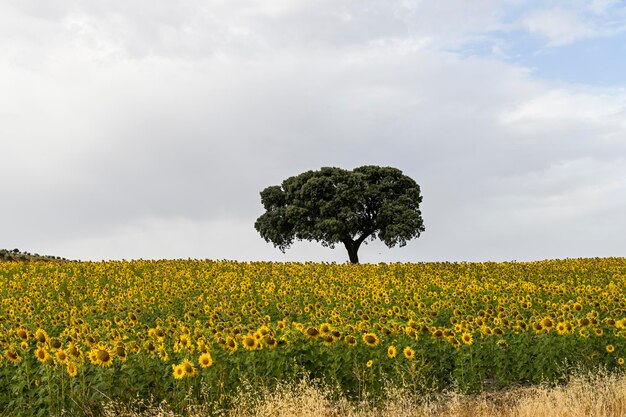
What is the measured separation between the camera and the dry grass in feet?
30.1

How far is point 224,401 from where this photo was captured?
32.2ft

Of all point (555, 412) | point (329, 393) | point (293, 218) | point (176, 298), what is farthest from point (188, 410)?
point (293, 218)

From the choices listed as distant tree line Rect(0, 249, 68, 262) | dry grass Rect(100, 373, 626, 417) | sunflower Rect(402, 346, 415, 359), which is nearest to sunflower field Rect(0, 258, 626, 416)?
sunflower Rect(402, 346, 415, 359)

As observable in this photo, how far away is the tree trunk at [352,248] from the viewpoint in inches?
1981

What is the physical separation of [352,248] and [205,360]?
40.9m

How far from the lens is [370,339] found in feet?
35.8

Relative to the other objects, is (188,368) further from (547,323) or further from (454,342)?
(547,323)

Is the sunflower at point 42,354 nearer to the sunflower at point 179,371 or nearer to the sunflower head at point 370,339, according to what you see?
the sunflower at point 179,371

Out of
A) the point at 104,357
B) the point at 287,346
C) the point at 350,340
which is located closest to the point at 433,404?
the point at 350,340

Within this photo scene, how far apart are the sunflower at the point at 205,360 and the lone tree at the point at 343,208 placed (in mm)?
36602

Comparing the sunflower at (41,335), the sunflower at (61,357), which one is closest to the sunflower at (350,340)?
the sunflower at (61,357)

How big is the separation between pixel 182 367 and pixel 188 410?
677mm

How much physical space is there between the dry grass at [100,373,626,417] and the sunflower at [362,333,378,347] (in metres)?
0.77

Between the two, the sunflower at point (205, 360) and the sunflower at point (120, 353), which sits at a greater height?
the sunflower at point (120, 353)
